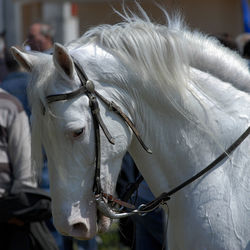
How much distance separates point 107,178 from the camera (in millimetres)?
2576

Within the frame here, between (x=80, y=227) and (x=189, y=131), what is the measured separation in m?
0.62

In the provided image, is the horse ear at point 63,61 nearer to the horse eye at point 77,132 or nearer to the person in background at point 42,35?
the horse eye at point 77,132

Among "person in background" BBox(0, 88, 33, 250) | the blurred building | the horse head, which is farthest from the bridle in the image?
the blurred building

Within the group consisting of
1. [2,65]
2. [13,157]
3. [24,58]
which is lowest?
[2,65]

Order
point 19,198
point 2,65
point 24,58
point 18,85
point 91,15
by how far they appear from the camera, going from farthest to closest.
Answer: point 91,15
point 2,65
point 18,85
point 19,198
point 24,58

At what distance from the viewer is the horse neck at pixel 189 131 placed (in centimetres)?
263

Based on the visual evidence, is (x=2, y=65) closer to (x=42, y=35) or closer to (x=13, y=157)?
(x=42, y=35)

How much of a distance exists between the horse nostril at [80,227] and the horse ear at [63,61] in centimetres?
62

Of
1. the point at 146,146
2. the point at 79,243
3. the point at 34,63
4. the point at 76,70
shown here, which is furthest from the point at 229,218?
the point at 79,243

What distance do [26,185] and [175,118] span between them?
174cm

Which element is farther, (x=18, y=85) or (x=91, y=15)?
(x=91, y=15)

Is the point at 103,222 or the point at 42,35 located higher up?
the point at 103,222

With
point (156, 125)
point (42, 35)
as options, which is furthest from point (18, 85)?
point (156, 125)

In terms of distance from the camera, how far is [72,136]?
248 centimetres
